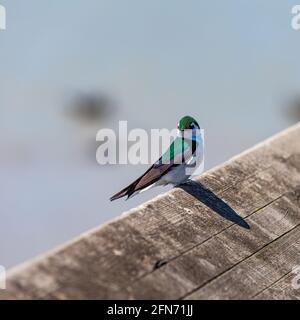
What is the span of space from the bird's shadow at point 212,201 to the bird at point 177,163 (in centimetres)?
41

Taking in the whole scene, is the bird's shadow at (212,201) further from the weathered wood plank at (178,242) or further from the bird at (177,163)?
the bird at (177,163)

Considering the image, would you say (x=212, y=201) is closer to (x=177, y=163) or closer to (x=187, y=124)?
(x=177, y=163)

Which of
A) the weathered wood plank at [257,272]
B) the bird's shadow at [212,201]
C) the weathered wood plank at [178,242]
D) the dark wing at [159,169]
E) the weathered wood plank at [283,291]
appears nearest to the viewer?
the weathered wood plank at [178,242]

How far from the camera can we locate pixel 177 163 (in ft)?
11.9

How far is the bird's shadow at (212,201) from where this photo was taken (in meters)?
2.40

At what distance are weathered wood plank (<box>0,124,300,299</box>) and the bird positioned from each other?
41 centimetres

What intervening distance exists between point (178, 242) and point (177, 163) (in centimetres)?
151

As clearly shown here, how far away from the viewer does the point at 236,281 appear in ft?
7.00

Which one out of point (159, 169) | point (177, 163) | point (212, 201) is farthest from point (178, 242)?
point (177, 163)

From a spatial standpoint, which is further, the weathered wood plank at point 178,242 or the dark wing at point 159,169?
the dark wing at point 159,169

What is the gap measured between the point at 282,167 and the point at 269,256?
0.68 metres

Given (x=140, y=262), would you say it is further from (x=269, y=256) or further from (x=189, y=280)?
(x=269, y=256)

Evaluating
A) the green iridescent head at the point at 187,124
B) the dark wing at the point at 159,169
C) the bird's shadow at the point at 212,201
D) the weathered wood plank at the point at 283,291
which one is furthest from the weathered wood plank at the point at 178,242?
the green iridescent head at the point at 187,124
